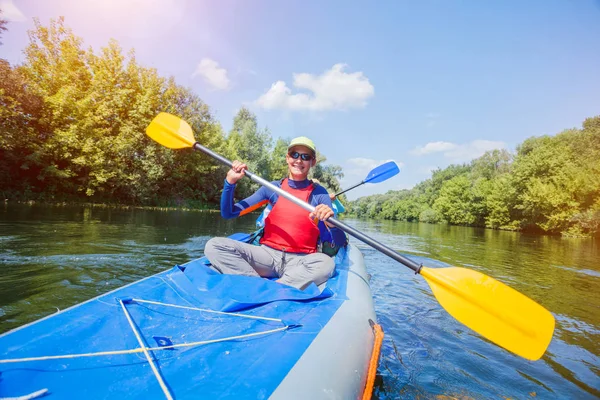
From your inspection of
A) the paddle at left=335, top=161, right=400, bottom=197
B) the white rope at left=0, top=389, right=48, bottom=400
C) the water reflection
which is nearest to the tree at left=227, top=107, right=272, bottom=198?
the paddle at left=335, top=161, right=400, bottom=197

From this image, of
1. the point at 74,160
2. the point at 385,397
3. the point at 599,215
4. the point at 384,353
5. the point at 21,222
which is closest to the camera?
the point at 385,397

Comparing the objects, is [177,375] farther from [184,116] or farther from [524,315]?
[184,116]

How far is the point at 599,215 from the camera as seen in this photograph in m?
18.7

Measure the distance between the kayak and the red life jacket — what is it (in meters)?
0.65

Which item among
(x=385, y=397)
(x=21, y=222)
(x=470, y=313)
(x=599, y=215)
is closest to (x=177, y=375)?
(x=385, y=397)

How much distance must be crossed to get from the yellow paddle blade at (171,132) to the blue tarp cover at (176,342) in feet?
6.29

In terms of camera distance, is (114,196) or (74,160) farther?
(114,196)

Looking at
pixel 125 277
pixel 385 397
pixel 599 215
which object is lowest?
pixel 385 397

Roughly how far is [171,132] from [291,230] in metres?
2.01

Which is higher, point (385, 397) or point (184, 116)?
point (184, 116)

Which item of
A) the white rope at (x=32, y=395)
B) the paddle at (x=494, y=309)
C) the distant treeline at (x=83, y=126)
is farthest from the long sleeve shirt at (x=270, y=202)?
the distant treeline at (x=83, y=126)

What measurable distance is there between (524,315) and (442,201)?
39676 millimetres

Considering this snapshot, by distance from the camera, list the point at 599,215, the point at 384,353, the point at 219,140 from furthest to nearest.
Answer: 1. the point at 219,140
2. the point at 599,215
3. the point at 384,353

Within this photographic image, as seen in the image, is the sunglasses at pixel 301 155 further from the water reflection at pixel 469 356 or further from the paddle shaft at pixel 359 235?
the water reflection at pixel 469 356
